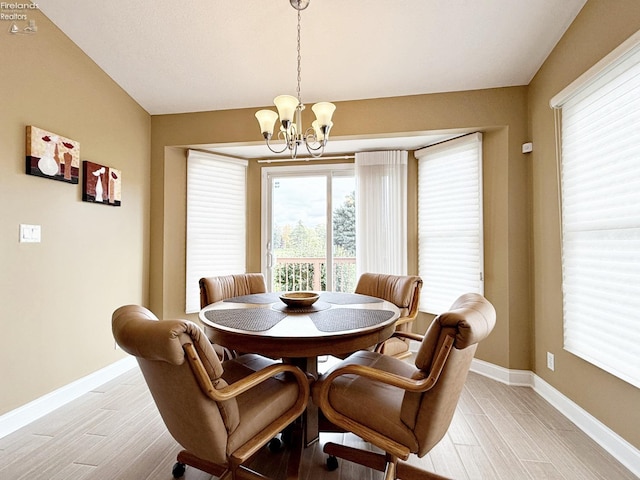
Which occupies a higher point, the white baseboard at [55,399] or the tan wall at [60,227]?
the tan wall at [60,227]

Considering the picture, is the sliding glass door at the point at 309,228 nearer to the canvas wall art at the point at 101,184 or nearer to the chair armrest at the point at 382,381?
the canvas wall art at the point at 101,184

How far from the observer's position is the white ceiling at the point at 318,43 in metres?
2.26

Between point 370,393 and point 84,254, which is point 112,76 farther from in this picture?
point 370,393

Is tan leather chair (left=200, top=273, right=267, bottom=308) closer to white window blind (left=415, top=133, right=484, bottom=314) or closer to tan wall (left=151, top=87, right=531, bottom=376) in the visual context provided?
tan wall (left=151, top=87, right=531, bottom=376)

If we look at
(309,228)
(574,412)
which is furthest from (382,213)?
(574,412)

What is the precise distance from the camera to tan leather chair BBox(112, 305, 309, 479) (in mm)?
1114

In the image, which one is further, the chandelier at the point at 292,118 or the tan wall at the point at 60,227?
Answer: the tan wall at the point at 60,227

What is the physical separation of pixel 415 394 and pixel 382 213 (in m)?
2.67

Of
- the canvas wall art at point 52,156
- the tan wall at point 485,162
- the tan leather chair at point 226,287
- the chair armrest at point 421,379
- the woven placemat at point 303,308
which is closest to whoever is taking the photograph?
the chair armrest at point 421,379

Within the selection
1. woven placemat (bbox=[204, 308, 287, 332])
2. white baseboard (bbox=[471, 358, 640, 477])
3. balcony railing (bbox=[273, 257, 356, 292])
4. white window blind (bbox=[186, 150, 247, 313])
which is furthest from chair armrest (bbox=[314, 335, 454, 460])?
white window blind (bbox=[186, 150, 247, 313])

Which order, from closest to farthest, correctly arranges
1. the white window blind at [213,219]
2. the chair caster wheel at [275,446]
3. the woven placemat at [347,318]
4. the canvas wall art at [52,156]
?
1. the woven placemat at [347,318]
2. the chair caster wheel at [275,446]
3. the canvas wall art at [52,156]
4. the white window blind at [213,219]

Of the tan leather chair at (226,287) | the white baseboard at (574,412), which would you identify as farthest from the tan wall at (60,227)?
the white baseboard at (574,412)

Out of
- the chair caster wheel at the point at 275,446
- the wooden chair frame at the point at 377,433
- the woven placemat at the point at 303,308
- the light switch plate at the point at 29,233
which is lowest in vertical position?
the chair caster wheel at the point at 275,446

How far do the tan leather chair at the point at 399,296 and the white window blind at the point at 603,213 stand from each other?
1062mm
